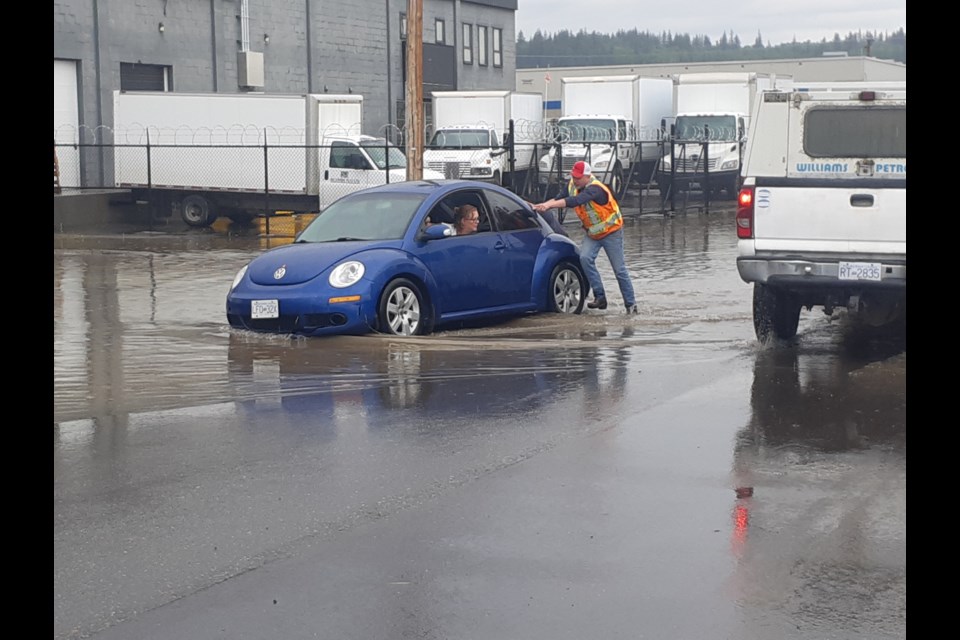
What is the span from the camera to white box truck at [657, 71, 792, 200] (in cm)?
4034

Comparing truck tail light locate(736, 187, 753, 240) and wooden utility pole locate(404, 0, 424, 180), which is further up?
wooden utility pole locate(404, 0, 424, 180)

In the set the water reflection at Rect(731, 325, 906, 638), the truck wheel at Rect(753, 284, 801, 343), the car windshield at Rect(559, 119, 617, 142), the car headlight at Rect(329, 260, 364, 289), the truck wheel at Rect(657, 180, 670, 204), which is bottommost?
the water reflection at Rect(731, 325, 906, 638)

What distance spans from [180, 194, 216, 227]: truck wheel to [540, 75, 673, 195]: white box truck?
11.2 meters

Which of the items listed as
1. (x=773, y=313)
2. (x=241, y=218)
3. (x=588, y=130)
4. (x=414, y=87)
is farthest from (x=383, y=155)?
(x=773, y=313)

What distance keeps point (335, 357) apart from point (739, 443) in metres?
4.39

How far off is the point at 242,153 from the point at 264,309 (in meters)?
18.2

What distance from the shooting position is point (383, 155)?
3059 cm

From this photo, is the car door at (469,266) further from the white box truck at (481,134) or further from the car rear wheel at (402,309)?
the white box truck at (481,134)

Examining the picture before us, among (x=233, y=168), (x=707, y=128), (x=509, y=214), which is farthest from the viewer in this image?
(x=707, y=128)

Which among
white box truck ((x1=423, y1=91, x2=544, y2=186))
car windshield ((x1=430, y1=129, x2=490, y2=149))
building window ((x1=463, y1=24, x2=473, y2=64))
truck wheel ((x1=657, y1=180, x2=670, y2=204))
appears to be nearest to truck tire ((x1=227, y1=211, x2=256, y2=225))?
white box truck ((x1=423, y1=91, x2=544, y2=186))

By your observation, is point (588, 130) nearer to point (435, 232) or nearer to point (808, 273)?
point (435, 232)

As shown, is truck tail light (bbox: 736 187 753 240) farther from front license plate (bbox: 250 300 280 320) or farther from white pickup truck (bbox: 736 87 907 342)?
front license plate (bbox: 250 300 280 320)

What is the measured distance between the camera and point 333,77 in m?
45.3

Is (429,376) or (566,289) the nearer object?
(429,376)
